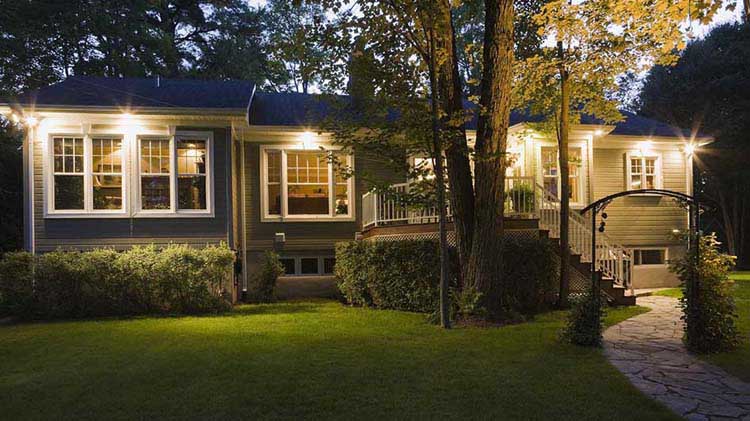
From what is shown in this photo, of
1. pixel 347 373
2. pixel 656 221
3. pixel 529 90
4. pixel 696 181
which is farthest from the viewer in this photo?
pixel 696 181

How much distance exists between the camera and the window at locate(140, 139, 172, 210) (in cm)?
1141

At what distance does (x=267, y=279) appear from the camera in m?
12.2

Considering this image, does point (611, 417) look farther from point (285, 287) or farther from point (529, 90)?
point (285, 287)

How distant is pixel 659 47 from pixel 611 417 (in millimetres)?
8080

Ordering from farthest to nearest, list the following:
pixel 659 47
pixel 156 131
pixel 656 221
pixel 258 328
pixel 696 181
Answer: pixel 696 181 → pixel 656 221 → pixel 156 131 → pixel 659 47 → pixel 258 328

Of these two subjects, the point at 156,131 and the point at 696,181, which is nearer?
the point at 156,131

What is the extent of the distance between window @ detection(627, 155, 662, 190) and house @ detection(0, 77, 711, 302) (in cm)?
161

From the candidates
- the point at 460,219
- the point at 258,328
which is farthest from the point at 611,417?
the point at 258,328

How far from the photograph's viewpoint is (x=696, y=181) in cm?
2547

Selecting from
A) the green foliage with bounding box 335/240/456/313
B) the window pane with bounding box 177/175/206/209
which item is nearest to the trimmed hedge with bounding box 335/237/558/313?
the green foliage with bounding box 335/240/456/313

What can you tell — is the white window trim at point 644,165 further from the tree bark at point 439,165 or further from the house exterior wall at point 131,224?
the house exterior wall at point 131,224

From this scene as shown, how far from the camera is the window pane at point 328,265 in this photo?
44.2 ft

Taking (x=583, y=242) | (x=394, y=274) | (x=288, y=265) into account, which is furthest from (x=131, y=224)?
(x=583, y=242)

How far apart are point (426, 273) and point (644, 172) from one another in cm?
869
